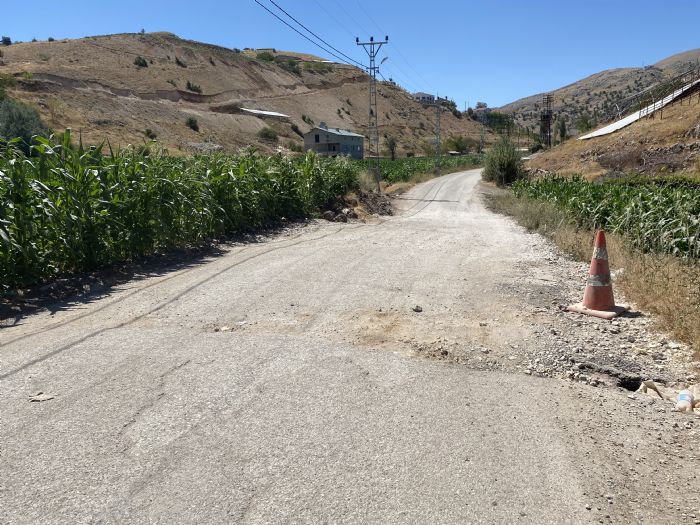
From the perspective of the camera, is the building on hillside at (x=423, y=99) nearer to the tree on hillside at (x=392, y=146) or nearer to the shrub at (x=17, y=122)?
the tree on hillside at (x=392, y=146)

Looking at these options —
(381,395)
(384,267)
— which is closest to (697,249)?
(384,267)

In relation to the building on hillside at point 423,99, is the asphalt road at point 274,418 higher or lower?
lower

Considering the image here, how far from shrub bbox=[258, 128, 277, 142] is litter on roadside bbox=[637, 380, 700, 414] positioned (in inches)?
2920

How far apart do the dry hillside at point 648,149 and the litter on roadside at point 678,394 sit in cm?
2856

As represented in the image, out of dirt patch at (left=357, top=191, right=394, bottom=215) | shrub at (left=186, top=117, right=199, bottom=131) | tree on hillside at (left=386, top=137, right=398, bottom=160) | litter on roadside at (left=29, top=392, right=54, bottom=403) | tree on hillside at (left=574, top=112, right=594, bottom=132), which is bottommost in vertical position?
dirt patch at (left=357, top=191, right=394, bottom=215)

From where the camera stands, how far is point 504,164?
45906 mm

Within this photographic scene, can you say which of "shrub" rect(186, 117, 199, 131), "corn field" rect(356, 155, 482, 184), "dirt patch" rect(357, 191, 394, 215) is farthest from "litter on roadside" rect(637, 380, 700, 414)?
"shrub" rect(186, 117, 199, 131)

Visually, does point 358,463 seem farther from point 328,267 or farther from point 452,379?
point 328,267

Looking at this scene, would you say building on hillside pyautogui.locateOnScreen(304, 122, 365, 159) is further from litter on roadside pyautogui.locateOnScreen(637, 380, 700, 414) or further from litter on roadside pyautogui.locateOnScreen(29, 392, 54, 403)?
litter on roadside pyautogui.locateOnScreen(29, 392, 54, 403)

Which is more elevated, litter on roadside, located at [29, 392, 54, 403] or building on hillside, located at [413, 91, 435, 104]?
building on hillside, located at [413, 91, 435, 104]

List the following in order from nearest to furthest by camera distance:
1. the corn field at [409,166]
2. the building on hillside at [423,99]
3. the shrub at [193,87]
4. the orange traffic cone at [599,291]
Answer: the orange traffic cone at [599,291] → the corn field at [409,166] → the shrub at [193,87] → the building on hillside at [423,99]

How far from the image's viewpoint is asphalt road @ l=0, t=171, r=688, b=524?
296cm

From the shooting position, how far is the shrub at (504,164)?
4588 cm

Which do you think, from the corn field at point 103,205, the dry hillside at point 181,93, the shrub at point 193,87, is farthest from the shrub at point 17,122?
the shrub at point 193,87
